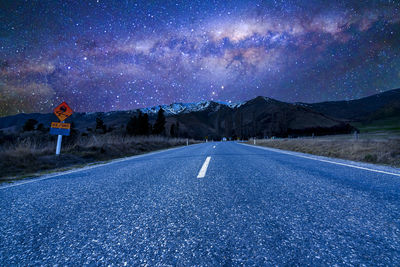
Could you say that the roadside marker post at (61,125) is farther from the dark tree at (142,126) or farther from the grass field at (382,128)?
the grass field at (382,128)

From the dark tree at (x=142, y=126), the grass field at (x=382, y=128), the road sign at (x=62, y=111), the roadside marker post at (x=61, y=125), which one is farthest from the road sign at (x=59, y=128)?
the grass field at (x=382, y=128)

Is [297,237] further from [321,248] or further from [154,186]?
[154,186]

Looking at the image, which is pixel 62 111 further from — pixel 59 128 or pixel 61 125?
pixel 59 128

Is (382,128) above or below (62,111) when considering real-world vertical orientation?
above

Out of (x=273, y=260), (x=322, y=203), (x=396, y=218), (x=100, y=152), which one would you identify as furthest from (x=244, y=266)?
(x=100, y=152)

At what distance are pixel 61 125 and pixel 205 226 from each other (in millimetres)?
9664

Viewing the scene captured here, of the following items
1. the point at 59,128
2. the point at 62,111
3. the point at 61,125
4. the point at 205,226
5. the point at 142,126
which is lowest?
the point at 205,226

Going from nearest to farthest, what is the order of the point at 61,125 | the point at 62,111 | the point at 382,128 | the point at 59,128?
the point at 59,128 → the point at 61,125 → the point at 62,111 → the point at 382,128

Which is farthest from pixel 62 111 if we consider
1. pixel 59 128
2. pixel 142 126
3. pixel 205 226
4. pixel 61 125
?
pixel 142 126

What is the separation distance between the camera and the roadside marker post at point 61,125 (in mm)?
8133

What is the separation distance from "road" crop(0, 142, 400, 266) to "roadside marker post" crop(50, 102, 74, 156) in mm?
6577

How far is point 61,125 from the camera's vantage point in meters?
8.34

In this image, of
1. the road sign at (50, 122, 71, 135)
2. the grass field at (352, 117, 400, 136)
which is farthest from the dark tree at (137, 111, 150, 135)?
the grass field at (352, 117, 400, 136)

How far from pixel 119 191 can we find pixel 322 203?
2.88 meters
